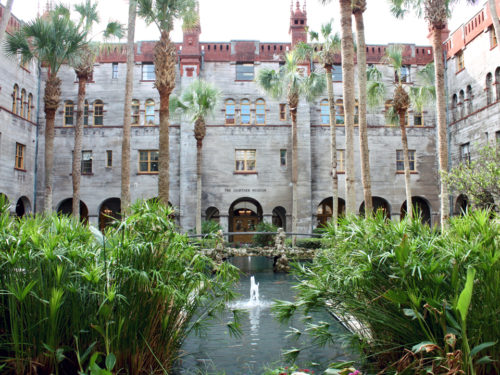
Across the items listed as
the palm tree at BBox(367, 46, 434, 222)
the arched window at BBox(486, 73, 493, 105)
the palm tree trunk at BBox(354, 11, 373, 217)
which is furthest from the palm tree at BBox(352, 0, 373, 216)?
the arched window at BBox(486, 73, 493, 105)

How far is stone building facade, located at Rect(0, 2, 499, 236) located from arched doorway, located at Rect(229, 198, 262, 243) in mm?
2496

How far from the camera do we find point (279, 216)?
1351 inches

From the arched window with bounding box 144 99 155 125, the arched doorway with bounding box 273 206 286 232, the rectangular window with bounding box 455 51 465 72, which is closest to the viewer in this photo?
the rectangular window with bounding box 455 51 465 72

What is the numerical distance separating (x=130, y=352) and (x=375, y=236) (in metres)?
3.17

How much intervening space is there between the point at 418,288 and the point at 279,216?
29767 millimetres

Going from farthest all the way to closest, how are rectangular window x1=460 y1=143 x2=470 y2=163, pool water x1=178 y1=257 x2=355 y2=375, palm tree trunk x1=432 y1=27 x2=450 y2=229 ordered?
rectangular window x1=460 y1=143 x2=470 y2=163, palm tree trunk x1=432 y1=27 x2=450 y2=229, pool water x1=178 y1=257 x2=355 y2=375

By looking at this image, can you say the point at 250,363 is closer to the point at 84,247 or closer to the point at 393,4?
the point at 84,247

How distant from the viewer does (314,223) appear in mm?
30547

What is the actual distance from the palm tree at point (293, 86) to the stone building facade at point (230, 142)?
4.74 m

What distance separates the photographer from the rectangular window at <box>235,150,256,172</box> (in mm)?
31500

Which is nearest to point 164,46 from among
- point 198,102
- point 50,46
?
point 50,46

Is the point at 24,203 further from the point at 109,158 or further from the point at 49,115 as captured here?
the point at 49,115

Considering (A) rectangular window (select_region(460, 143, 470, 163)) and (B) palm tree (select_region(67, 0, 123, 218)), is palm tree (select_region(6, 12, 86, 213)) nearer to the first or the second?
(B) palm tree (select_region(67, 0, 123, 218))

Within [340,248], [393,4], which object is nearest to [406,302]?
[340,248]
